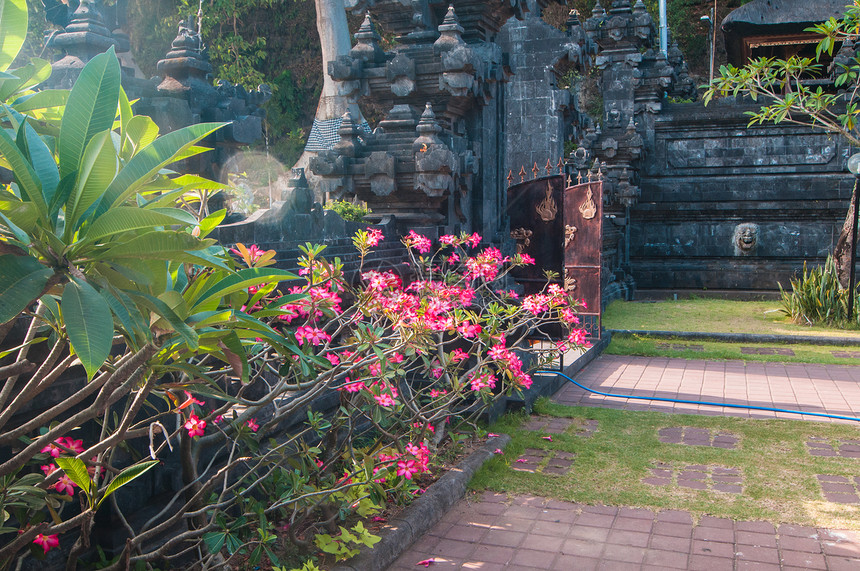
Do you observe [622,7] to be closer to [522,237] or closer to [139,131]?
[522,237]

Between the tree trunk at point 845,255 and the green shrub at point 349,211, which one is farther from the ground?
the green shrub at point 349,211

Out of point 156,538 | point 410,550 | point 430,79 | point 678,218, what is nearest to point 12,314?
point 156,538

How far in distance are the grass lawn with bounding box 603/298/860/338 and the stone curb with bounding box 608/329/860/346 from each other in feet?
0.96

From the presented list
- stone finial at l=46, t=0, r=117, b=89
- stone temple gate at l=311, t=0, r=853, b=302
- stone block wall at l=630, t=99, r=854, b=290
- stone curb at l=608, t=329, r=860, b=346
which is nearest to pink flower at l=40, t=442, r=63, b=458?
stone finial at l=46, t=0, r=117, b=89

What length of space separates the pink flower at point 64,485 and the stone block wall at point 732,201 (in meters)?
16.6

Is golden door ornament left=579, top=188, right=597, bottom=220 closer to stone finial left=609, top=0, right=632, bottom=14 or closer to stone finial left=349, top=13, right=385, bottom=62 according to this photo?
stone finial left=349, top=13, right=385, bottom=62

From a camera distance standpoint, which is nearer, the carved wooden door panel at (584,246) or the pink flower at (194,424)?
the pink flower at (194,424)

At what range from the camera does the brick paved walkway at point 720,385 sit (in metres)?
7.42

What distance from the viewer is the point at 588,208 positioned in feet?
33.3

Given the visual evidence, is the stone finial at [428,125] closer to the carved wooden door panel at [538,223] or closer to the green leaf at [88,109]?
the carved wooden door panel at [538,223]

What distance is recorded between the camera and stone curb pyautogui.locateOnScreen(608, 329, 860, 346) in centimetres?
1102

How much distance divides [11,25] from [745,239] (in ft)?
58.4

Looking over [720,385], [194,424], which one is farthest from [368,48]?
[194,424]

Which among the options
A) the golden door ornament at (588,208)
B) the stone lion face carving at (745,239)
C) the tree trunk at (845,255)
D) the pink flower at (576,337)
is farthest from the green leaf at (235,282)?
the stone lion face carving at (745,239)
